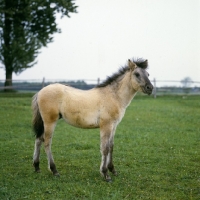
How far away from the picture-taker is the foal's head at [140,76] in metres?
7.31

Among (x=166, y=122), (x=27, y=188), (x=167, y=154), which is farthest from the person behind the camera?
(x=166, y=122)

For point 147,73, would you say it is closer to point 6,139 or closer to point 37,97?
point 37,97

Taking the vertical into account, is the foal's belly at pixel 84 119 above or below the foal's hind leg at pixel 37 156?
above

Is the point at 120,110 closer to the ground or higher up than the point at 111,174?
higher up

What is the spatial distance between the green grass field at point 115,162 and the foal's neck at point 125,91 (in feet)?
5.42

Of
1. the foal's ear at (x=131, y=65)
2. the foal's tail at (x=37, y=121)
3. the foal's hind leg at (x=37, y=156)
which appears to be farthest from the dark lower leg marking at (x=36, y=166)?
the foal's ear at (x=131, y=65)

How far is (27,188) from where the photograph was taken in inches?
248

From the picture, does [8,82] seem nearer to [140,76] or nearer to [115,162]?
[115,162]

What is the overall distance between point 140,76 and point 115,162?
253 cm

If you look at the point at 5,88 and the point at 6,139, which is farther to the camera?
the point at 5,88

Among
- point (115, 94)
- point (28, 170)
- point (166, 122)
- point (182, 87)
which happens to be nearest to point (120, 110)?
point (115, 94)

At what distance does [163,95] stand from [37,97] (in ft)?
77.5

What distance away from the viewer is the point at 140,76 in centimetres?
745

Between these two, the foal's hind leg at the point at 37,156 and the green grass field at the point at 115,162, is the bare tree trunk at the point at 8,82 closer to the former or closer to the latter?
the green grass field at the point at 115,162
